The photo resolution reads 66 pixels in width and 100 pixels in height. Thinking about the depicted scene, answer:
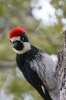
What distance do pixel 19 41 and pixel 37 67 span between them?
389mm

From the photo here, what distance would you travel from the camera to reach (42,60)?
6.96 meters

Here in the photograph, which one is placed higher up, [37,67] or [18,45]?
[18,45]

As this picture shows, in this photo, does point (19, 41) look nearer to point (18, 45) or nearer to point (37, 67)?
point (18, 45)

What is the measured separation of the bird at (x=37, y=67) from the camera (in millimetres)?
6891

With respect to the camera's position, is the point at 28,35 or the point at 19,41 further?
the point at 28,35

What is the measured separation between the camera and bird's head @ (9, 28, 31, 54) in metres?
6.72

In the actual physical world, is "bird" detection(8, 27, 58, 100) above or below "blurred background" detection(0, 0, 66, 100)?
below

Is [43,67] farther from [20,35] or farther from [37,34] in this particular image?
[37,34]

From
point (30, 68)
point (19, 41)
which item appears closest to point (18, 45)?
point (19, 41)

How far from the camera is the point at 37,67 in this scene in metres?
6.96

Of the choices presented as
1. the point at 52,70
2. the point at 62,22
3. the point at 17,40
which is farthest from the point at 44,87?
the point at 62,22

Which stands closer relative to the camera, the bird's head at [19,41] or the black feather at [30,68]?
the bird's head at [19,41]

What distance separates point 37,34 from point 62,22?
84.3 inches

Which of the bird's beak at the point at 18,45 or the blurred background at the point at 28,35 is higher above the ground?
the blurred background at the point at 28,35
